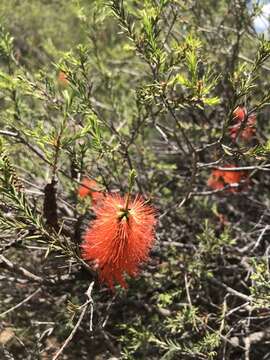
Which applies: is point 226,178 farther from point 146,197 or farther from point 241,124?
point 241,124

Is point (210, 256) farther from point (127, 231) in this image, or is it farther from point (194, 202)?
point (127, 231)

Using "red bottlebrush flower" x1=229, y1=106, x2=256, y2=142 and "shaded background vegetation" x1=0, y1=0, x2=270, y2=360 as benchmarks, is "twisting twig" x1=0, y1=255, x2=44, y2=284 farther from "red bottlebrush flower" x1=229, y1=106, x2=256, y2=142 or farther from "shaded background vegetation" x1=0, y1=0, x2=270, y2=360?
"red bottlebrush flower" x1=229, y1=106, x2=256, y2=142

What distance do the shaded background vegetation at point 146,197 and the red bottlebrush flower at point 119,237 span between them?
111 millimetres

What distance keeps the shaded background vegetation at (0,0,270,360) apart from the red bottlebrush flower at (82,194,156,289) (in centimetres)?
11


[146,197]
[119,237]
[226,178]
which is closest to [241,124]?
[119,237]

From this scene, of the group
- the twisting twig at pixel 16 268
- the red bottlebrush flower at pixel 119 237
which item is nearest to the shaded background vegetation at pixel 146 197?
the twisting twig at pixel 16 268

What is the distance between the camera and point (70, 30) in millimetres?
7492

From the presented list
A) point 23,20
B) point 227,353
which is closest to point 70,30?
point 23,20

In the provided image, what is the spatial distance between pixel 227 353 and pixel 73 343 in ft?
3.44

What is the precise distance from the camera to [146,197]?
2494 millimetres

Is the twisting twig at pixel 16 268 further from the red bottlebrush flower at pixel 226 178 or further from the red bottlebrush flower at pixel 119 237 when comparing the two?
the red bottlebrush flower at pixel 226 178

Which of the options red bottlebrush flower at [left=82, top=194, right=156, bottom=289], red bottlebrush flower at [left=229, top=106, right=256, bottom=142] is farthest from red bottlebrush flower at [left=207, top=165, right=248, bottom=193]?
red bottlebrush flower at [left=82, top=194, right=156, bottom=289]

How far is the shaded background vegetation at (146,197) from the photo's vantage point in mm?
1807

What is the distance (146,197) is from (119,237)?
0.79 metres
